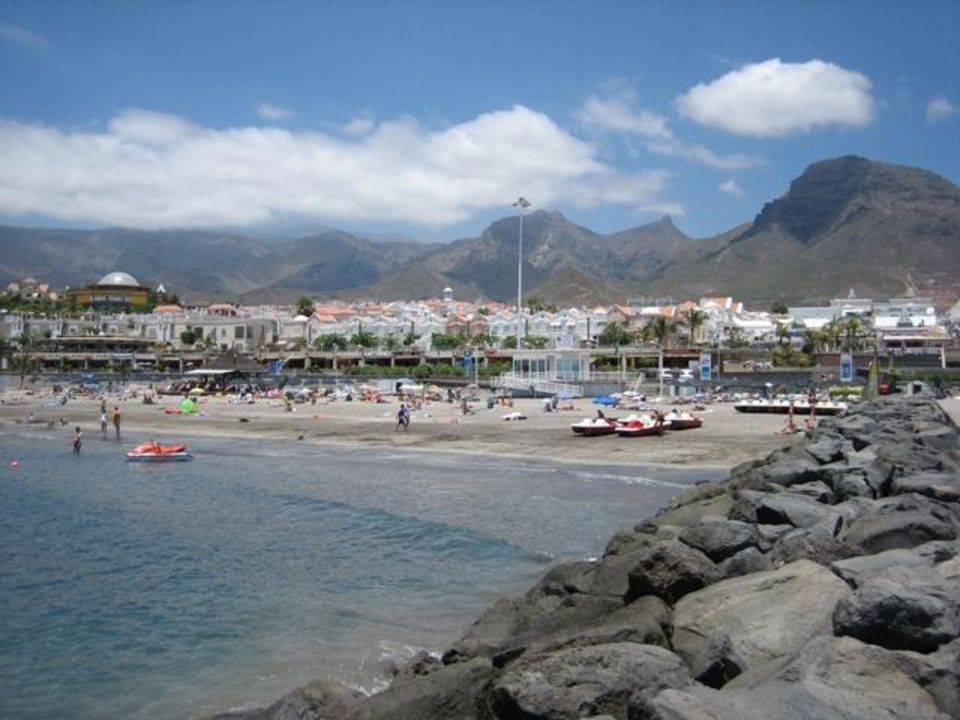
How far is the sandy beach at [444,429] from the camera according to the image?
3362cm

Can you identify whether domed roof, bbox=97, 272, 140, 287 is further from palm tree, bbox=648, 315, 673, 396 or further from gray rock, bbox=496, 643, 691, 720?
gray rock, bbox=496, 643, 691, 720

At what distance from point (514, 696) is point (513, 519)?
47.0ft

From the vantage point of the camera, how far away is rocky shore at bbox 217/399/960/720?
5.07 m

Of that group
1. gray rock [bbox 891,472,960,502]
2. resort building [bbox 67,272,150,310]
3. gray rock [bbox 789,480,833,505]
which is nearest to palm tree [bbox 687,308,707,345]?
gray rock [bbox 891,472,960,502]

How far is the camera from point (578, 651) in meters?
5.75

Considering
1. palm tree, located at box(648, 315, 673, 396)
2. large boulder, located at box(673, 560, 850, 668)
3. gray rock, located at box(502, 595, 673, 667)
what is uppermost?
palm tree, located at box(648, 315, 673, 396)

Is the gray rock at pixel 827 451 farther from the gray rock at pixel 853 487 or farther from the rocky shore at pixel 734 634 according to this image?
the rocky shore at pixel 734 634

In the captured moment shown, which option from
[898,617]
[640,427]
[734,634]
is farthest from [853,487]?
[640,427]

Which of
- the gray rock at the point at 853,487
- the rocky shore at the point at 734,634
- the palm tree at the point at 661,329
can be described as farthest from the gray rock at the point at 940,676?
the palm tree at the point at 661,329

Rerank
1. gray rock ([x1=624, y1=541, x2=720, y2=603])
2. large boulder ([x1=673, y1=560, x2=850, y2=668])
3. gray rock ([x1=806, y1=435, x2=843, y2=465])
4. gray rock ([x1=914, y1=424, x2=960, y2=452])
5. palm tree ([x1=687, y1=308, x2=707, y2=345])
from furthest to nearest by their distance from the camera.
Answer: palm tree ([x1=687, y1=308, x2=707, y2=345]) < gray rock ([x1=914, y1=424, x2=960, y2=452]) < gray rock ([x1=806, y1=435, x2=843, y2=465]) < gray rock ([x1=624, y1=541, x2=720, y2=603]) < large boulder ([x1=673, y1=560, x2=850, y2=668])

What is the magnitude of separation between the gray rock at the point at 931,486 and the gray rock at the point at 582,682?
283 inches

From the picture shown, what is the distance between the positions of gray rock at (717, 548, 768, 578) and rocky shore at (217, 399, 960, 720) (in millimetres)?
13

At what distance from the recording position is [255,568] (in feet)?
49.4

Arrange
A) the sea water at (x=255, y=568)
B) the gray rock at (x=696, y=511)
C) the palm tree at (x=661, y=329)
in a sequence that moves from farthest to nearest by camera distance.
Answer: the palm tree at (x=661, y=329) < the gray rock at (x=696, y=511) < the sea water at (x=255, y=568)
